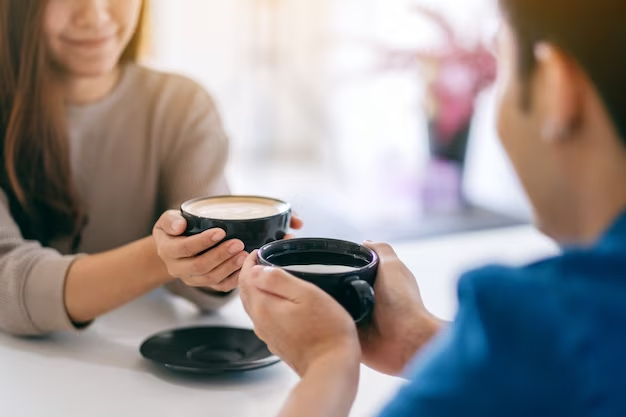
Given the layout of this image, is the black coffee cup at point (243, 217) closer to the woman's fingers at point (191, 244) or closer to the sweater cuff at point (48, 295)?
the woman's fingers at point (191, 244)

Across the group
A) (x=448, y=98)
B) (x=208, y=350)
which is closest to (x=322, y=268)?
(x=208, y=350)

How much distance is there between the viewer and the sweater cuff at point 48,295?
1014mm

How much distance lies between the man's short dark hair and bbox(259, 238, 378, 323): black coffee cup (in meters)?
0.27

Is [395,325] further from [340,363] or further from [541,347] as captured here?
[541,347]

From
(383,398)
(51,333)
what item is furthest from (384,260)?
(51,333)

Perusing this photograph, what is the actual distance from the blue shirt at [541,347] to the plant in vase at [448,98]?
7.69 ft

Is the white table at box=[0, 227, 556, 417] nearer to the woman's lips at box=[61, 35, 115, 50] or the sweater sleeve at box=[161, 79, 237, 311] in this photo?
the sweater sleeve at box=[161, 79, 237, 311]

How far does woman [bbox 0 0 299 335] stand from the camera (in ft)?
3.35

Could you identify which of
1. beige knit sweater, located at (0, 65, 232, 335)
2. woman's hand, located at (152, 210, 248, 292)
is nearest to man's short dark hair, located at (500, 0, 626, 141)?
woman's hand, located at (152, 210, 248, 292)

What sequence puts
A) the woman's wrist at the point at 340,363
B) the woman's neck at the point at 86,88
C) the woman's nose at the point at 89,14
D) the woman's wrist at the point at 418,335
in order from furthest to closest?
the woman's neck at the point at 86,88 < the woman's nose at the point at 89,14 < the woman's wrist at the point at 418,335 < the woman's wrist at the point at 340,363

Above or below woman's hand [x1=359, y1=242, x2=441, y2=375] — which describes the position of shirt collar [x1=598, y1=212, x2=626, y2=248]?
above

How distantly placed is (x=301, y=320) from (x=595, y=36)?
13.2 inches

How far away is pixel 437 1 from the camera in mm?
3045

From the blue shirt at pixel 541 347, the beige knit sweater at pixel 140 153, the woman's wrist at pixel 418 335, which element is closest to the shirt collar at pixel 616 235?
the blue shirt at pixel 541 347
